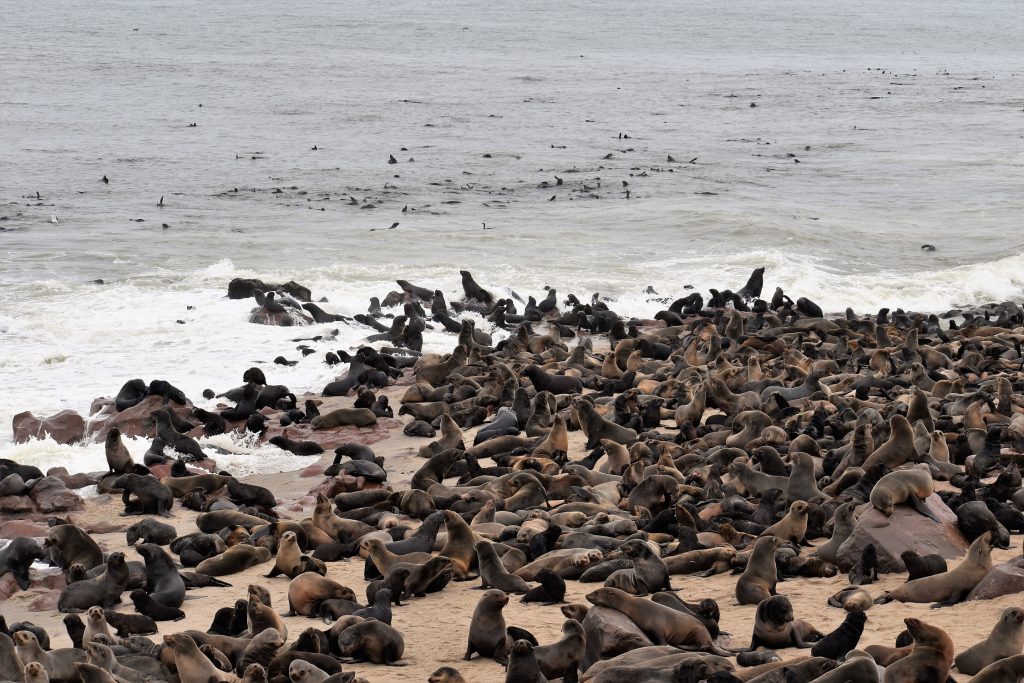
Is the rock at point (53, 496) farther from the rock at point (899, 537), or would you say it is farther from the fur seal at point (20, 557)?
the rock at point (899, 537)

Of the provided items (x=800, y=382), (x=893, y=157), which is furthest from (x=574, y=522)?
(x=893, y=157)

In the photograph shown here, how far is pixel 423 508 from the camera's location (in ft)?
31.8

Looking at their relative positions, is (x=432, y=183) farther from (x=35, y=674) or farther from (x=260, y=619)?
(x=35, y=674)

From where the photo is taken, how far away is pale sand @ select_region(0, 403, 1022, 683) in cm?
648

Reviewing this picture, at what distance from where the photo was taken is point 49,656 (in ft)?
21.2

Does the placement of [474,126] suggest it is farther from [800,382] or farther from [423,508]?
[423,508]

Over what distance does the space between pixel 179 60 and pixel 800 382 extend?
55708mm

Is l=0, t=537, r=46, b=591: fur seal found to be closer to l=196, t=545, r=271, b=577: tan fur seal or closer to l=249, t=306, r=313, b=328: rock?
l=196, t=545, r=271, b=577: tan fur seal

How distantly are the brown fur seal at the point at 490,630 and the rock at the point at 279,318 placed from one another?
41.5 ft

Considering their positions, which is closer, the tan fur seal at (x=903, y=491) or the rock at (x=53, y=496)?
the tan fur seal at (x=903, y=491)

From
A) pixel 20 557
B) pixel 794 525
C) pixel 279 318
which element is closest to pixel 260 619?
pixel 20 557

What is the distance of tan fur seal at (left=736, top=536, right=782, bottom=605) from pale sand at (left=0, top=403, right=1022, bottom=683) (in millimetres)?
81

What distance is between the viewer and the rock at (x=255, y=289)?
2025 centimetres

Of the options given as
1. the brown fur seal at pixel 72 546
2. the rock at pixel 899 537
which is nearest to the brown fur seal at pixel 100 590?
the brown fur seal at pixel 72 546
